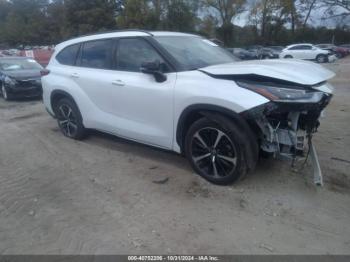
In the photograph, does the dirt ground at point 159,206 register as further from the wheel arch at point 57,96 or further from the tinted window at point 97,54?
the tinted window at point 97,54

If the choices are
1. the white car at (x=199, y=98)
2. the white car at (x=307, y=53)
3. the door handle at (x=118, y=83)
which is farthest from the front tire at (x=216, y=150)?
the white car at (x=307, y=53)

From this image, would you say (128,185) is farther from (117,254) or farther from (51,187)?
(117,254)

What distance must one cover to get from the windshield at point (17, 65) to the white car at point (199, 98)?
7.97 meters

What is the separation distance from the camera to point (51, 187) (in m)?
4.67

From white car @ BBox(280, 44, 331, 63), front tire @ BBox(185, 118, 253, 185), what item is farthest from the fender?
white car @ BBox(280, 44, 331, 63)

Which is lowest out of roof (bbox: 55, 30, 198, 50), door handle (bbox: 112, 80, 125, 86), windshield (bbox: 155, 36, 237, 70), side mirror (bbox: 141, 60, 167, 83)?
door handle (bbox: 112, 80, 125, 86)

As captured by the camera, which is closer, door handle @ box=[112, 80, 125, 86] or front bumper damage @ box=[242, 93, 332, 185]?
front bumper damage @ box=[242, 93, 332, 185]

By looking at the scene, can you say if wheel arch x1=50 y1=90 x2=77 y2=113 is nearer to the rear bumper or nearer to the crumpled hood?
the crumpled hood

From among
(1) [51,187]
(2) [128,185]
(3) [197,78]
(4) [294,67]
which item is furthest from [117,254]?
(4) [294,67]

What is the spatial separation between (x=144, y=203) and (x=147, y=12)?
131 feet

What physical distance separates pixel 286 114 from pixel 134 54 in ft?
7.39

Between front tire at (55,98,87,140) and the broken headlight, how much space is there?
3326 millimetres

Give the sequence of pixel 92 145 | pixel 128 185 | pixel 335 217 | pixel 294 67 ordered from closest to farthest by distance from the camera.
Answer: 1. pixel 335 217
2. pixel 294 67
3. pixel 128 185
4. pixel 92 145

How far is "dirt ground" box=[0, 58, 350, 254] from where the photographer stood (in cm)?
341
